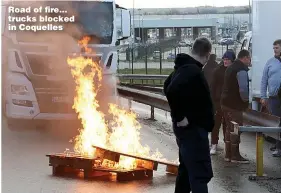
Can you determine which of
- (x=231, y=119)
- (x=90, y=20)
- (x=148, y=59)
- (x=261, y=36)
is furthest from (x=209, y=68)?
(x=148, y=59)

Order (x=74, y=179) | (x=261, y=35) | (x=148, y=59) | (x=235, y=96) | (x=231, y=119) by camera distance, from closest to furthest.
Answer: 1. (x=74, y=179)
2. (x=235, y=96)
3. (x=231, y=119)
4. (x=261, y=35)
5. (x=148, y=59)

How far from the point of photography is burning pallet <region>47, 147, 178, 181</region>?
323 inches

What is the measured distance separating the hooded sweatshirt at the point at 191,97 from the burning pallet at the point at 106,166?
2.28 metres

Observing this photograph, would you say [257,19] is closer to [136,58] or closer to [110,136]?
[110,136]

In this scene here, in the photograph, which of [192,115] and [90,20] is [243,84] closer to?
[192,115]

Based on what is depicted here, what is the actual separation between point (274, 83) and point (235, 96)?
130cm

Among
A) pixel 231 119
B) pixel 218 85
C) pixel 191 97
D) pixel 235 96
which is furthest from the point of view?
pixel 218 85

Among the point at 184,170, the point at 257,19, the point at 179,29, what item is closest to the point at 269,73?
the point at 257,19

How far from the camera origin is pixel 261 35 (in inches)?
491

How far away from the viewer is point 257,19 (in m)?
12.5

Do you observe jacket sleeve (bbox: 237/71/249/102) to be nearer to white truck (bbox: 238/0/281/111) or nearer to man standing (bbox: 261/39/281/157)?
man standing (bbox: 261/39/281/157)

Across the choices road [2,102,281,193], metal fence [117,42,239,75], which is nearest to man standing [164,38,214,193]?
road [2,102,281,193]

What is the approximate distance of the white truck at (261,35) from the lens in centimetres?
1230

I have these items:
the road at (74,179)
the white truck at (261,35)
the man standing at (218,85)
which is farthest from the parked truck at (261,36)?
the man standing at (218,85)
